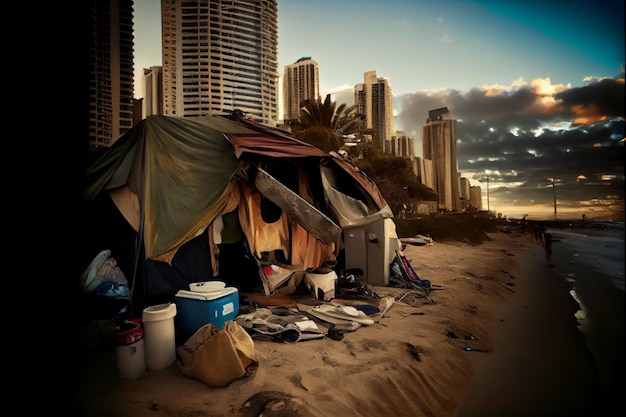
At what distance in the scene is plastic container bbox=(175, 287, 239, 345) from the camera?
10.8 feet

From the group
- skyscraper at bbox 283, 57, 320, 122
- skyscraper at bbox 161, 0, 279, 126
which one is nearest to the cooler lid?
skyscraper at bbox 161, 0, 279, 126

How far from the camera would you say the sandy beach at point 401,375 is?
246 centimetres

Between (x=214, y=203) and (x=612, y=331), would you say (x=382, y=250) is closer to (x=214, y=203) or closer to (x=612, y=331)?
(x=214, y=203)

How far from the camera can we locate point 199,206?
13.4 feet

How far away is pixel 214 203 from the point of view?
4.14m

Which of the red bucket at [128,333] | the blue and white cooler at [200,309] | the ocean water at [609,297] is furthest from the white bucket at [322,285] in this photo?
the ocean water at [609,297]

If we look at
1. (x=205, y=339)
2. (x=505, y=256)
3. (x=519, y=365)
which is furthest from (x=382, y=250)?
(x=505, y=256)

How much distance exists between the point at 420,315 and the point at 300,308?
169 centimetres

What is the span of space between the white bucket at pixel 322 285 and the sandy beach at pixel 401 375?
3.07ft

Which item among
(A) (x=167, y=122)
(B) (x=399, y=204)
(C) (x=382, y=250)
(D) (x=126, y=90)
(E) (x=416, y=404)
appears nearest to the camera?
(E) (x=416, y=404)

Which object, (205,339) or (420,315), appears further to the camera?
(420,315)

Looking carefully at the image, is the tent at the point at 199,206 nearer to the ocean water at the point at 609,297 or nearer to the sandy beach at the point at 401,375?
the sandy beach at the point at 401,375

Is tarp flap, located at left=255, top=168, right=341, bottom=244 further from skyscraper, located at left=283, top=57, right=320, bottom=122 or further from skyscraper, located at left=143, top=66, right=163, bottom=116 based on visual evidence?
skyscraper, located at left=283, top=57, right=320, bottom=122

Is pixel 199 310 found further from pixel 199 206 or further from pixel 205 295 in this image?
pixel 199 206
